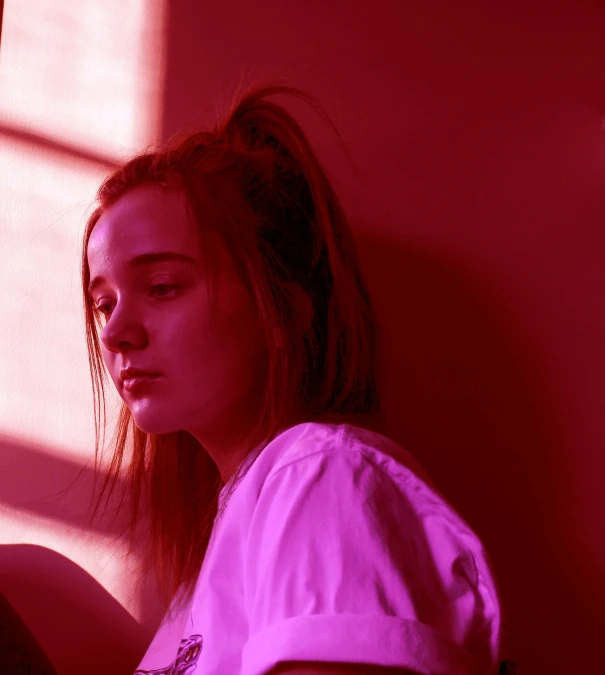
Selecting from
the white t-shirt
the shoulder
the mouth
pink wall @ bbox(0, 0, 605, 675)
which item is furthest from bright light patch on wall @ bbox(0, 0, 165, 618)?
the shoulder

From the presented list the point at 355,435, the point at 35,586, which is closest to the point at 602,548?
the point at 355,435

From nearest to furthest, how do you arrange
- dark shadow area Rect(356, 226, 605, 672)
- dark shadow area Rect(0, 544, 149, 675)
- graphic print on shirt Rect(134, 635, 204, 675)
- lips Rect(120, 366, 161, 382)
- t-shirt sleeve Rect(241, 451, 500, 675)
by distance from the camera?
t-shirt sleeve Rect(241, 451, 500, 675)
graphic print on shirt Rect(134, 635, 204, 675)
lips Rect(120, 366, 161, 382)
dark shadow area Rect(356, 226, 605, 672)
dark shadow area Rect(0, 544, 149, 675)

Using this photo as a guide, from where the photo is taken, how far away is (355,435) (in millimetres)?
622

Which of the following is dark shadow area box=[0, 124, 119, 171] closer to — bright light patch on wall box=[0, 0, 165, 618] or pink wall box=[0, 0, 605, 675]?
bright light patch on wall box=[0, 0, 165, 618]

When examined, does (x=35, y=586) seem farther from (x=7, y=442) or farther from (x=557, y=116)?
(x=557, y=116)

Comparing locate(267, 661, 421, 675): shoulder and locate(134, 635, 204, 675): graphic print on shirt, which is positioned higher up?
locate(267, 661, 421, 675): shoulder

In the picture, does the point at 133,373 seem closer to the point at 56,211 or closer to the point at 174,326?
the point at 174,326

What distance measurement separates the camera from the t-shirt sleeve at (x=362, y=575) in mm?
491

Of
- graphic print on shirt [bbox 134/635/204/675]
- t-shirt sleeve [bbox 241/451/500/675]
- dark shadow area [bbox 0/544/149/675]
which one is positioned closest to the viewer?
t-shirt sleeve [bbox 241/451/500/675]

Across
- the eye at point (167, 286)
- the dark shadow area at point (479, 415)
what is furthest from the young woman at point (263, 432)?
the dark shadow area at point (479, 415)

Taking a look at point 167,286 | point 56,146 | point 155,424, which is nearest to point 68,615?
point 155,424

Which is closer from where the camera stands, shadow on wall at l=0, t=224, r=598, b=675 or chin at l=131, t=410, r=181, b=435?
chin at l=131, t=410, r=181, b=435

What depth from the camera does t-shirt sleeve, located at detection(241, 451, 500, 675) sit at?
49cm

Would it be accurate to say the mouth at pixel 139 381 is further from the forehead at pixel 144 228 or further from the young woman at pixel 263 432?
the forehead at pixel 144 228
